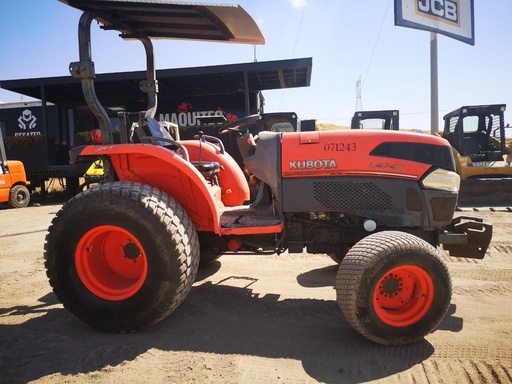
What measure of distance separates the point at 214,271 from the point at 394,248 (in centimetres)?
216

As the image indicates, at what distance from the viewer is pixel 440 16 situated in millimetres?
12664

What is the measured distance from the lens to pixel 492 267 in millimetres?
3912

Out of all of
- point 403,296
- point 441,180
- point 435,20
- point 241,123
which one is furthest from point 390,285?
point 435,20

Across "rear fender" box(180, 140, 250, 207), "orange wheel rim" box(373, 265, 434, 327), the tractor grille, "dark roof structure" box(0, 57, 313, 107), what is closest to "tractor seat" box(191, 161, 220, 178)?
"rear fender" box(180, 140, 250, 207)

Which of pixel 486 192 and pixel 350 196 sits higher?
pixel 350 196

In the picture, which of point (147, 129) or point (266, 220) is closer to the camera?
point (266, 220)

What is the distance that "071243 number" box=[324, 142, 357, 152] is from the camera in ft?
9.07

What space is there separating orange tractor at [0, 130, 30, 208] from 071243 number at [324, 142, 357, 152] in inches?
382

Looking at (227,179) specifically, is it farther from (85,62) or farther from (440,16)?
(440,16)

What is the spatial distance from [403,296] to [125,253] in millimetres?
1848

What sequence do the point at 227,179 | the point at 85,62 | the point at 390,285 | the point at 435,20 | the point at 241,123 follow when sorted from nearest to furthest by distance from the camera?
the point at 390,285, the point at 85,62, the point at 241,123, the point at 227,179, the point at 435,20

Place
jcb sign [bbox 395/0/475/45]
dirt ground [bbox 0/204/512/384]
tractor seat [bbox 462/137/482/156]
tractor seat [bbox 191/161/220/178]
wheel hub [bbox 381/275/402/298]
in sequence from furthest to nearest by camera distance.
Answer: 1. jcb sign [bbox 395/0/475/45]
2. tractor seat [bbox 462/137/482/156]
3. tractor seat [bbox 191/161/220/178]
4. wheel hub [bbox 381/275/402/298]
5. dirt ground [bbox 0/204/512/384]

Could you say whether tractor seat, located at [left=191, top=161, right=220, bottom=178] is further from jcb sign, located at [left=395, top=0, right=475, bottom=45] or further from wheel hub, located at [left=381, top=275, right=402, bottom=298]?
jcb sign, located at [left=395, top=0, right=475, bottom=45]

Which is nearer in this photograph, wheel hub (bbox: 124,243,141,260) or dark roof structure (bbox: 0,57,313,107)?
wheel hub (bbox: 124,243,141,260)
